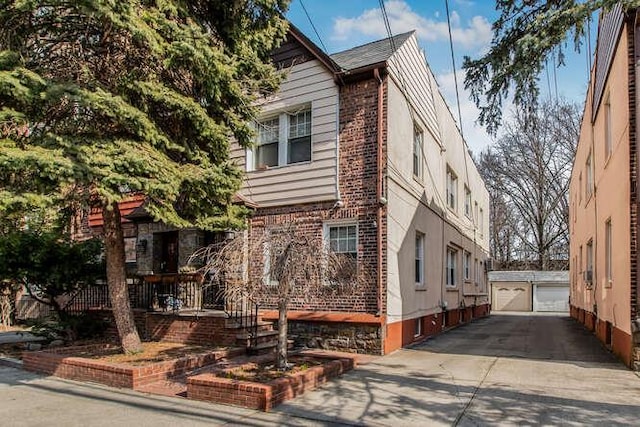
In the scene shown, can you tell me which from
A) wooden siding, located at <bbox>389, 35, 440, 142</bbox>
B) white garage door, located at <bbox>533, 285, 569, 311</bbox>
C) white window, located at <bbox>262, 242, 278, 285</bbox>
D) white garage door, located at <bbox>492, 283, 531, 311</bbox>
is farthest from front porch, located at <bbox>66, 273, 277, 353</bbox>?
white garage door, located at <bbox>533, 285, 569, 311</bbox>

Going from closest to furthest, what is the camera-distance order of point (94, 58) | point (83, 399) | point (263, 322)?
point (83, 399)
point (94, 58)
point (263, 322)

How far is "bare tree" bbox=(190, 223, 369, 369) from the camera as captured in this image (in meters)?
7.24

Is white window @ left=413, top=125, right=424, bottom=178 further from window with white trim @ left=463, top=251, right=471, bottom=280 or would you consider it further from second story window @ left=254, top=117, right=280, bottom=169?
window with white trim @ left=463, top=251, right=471, bottom=280

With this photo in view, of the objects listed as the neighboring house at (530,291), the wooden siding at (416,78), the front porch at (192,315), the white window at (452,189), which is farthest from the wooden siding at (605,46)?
the neighboring house at (530,291)

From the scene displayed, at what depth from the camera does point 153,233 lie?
13305 millimetres

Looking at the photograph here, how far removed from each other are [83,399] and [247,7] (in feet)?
22.3

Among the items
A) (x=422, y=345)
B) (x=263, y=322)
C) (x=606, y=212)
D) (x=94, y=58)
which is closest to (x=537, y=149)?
(x=606, y=212)

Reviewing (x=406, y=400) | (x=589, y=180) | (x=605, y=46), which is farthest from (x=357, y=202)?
(x=589, y=180)

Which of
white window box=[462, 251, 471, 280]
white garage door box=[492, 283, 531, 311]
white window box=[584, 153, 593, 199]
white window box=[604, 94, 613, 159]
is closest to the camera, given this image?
white window box=[604, 94, 613, 159]

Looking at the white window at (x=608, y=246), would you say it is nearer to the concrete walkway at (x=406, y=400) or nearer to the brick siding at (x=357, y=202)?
the concrete walkway at (x=406, y=400)

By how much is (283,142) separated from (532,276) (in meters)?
27.7

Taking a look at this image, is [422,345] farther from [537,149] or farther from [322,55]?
[537,149]

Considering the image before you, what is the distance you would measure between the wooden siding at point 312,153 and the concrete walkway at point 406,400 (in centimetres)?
411

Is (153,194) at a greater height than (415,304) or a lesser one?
greater
